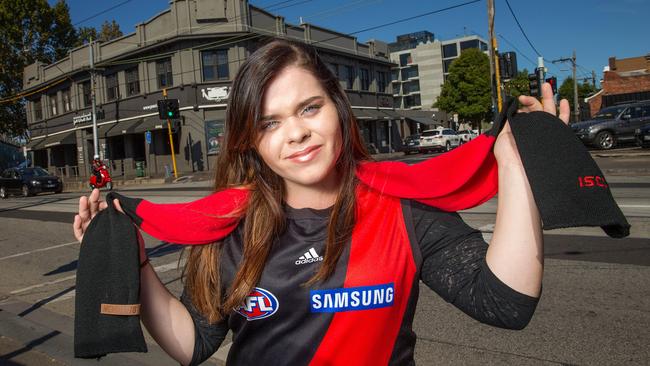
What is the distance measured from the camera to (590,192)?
1.14m

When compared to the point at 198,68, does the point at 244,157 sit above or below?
below

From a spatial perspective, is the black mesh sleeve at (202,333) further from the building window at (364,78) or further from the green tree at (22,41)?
the green tree at (22,41)

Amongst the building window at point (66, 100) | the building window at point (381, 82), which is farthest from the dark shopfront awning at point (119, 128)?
the building window at point (381, 82)

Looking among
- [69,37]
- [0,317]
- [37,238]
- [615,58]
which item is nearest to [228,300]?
Result: [0,317]

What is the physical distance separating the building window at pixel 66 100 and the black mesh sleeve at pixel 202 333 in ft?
139

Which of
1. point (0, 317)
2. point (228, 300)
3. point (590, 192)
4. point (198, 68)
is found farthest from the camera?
point (198, 68)

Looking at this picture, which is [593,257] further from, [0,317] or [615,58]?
[615,58]

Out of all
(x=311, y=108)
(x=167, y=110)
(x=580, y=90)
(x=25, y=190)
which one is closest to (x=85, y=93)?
(x=25, y=190)

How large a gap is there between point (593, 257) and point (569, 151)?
5213 mm

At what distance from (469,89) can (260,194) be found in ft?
150

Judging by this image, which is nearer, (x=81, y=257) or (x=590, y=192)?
(x=590, y=192)

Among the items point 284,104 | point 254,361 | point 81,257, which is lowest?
point 254,361

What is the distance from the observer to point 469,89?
4456cm

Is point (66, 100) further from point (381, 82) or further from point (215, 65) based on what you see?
point (381, 82)
